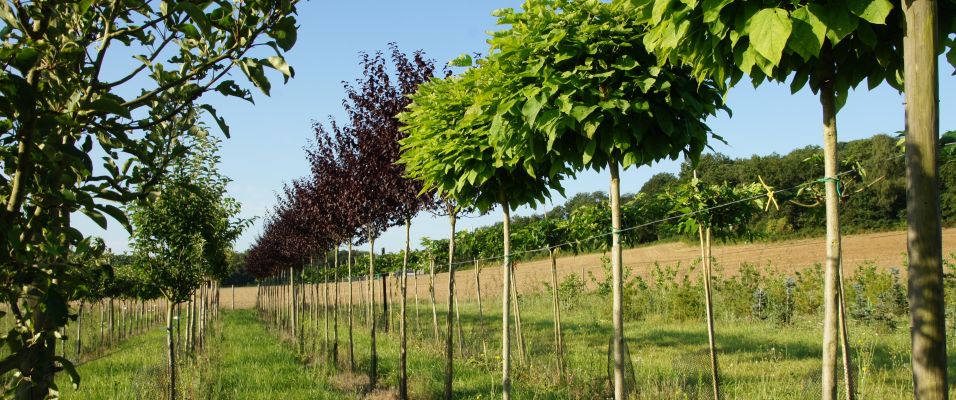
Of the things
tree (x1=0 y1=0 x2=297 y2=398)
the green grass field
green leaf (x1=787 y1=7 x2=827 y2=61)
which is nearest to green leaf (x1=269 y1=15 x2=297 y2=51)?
tree (x1=0 y1=0 x2=297 y2=398)

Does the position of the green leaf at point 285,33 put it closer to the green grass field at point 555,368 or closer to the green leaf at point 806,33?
the green leaf at point 806,33

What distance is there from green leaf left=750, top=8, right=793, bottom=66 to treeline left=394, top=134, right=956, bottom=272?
3.43ft

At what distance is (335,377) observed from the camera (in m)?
11.4

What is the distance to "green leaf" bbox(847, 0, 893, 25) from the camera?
2.61 m

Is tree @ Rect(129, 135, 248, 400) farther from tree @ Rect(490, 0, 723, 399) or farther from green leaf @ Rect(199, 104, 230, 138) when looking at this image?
green leaf @ Rect(199, 104, 230, 138)

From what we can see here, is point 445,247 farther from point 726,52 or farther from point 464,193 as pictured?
point 726,52

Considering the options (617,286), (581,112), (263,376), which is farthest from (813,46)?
(263,376)

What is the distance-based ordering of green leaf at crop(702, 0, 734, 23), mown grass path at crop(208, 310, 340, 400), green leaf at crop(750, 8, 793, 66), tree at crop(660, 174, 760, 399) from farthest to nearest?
mown grass path at crop(208, 310, 340, 400), tree at crop(660, 174, 760, 399), green leaf at crop(702, 0, 734, 23), green leaf at crop(750, 8, 793, 66)

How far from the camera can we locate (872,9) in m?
2.64

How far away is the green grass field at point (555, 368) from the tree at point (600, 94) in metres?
3.52

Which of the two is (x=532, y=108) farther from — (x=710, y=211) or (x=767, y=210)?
(x=710, y=211)

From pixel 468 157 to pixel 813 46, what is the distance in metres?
3.98

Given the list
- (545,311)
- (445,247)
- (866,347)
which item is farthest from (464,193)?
(545,311)

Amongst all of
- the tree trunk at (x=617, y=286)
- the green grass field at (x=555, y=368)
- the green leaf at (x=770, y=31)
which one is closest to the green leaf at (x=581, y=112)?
the tree trunk at (x=617, y=286)
